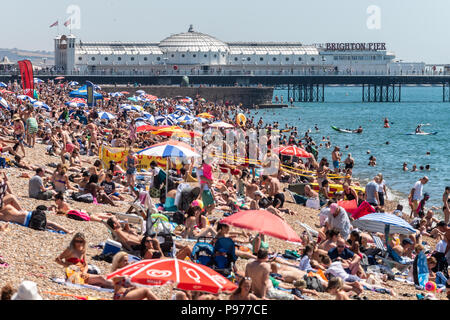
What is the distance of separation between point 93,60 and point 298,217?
83493 millimetres

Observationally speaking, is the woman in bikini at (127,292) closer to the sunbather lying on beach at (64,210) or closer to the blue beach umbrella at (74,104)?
the sunbather lying on beach at (64,210)

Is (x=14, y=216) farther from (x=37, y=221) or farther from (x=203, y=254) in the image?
(x=203, y=254)

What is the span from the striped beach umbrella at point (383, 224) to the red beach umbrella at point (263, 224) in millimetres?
2633

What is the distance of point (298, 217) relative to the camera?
1480 centimetres

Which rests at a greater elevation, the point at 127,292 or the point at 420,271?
the point at 127,292

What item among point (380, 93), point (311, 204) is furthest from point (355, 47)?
point (311, 204)

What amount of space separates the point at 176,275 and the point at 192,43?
9712 cm

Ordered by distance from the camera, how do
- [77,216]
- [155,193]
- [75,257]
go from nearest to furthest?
[75,257] < [77,216] < [155,193]

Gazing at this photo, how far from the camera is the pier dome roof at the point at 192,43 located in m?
101

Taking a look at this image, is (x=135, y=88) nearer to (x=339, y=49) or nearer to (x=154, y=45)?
(x=154, y=45)

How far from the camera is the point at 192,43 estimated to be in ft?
335

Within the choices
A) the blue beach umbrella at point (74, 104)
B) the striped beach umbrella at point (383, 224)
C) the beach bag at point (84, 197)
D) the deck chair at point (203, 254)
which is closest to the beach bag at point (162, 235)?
the deck chair at point (203, 254)

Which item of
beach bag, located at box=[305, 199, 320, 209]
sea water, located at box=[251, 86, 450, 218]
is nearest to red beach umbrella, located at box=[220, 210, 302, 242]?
beach bag, located at box=[305, 199, 320, 209]
